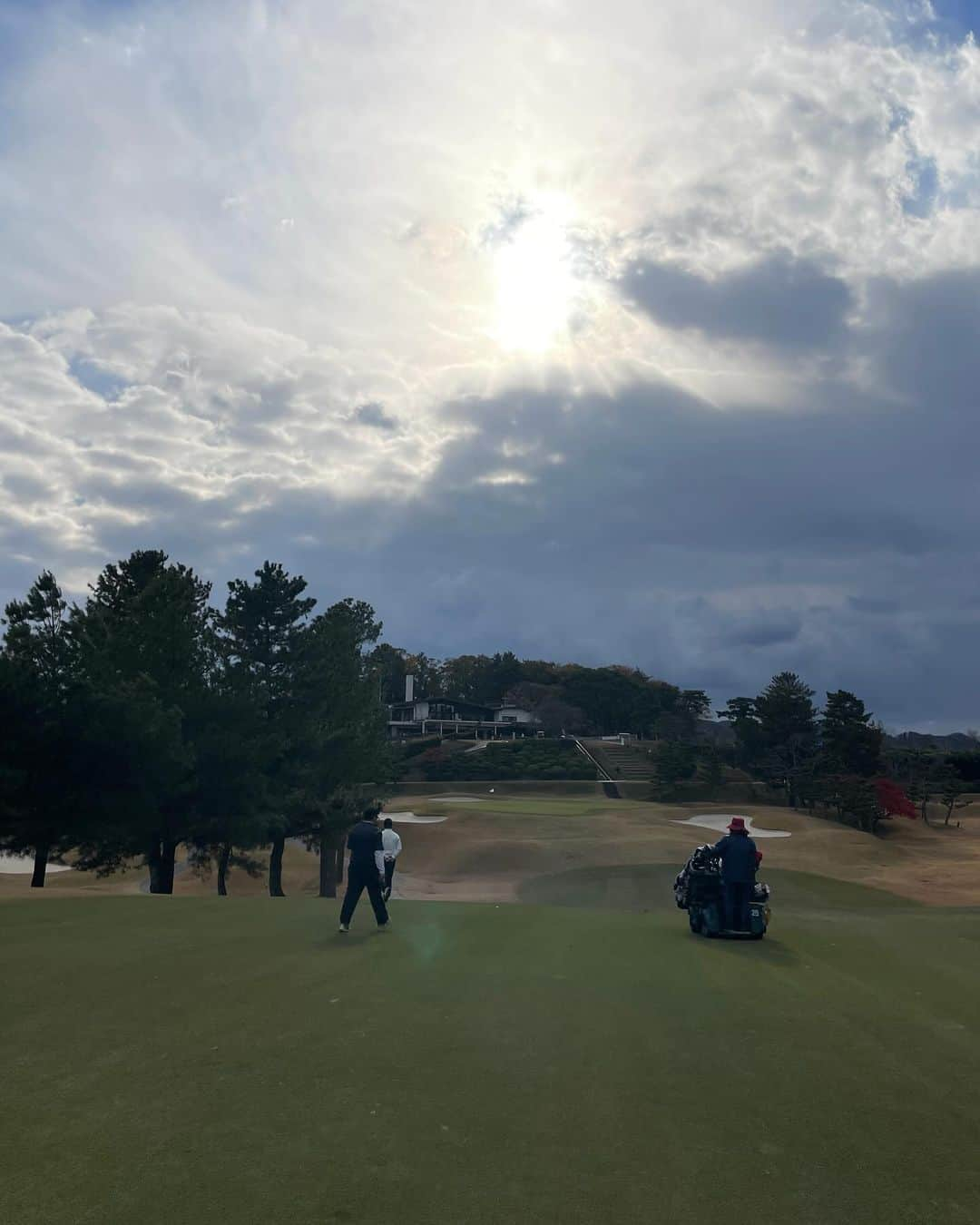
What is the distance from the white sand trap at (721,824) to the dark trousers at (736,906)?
35.0 meters

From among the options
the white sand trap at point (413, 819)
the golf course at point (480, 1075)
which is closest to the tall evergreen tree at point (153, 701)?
the golf course at point (480, 1075)

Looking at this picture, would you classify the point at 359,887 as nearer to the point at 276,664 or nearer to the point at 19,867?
the point at 276,664

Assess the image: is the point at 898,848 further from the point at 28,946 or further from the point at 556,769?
the point at 28,946

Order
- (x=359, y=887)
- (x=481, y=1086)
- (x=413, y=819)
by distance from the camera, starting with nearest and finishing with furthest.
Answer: (x=481, y=1086), (x=359, y=887), (x=413, y=819)

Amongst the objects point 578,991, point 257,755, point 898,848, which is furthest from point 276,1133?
point 898,848

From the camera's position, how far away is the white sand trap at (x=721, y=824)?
4800cm

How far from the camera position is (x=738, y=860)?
547 inches

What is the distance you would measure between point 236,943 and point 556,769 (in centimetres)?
7062

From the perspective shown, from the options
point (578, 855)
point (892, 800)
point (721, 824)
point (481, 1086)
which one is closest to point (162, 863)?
point (578, 855)

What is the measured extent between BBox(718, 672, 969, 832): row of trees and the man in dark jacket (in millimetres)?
49643

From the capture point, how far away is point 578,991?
9.44 m

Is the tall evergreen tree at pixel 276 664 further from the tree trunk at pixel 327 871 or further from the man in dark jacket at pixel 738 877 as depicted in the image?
the man in dark jacket at pixel 738 877

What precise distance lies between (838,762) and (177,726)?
53695mm

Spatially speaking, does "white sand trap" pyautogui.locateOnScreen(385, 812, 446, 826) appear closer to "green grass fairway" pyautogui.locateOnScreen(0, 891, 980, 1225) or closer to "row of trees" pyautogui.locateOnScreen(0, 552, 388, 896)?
"row of trees" pyautogui.locateOnScreen(0, 552, 388, 896)
